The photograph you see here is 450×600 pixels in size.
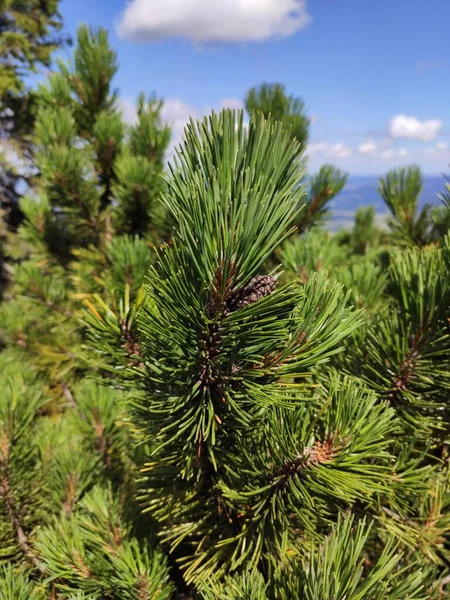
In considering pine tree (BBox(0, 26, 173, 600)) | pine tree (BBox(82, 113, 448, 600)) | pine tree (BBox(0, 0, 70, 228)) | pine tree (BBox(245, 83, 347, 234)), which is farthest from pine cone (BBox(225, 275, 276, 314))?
pine tree (BBox(0, 0, 70, 228))

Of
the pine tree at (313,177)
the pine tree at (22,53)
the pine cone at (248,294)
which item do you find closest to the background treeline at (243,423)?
the pine cone at (248,294)

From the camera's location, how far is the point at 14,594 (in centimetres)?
88

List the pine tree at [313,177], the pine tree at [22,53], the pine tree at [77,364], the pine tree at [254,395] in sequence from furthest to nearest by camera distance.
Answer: the pine tree at [22,53] → the pine tree at [313,177] → the pine tree at [77,364] → the pine tree at [254,395]

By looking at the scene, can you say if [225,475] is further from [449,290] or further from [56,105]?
[56,105]

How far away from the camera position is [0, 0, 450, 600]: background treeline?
2.30 ft

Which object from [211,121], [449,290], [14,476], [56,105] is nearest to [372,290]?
[449,290]

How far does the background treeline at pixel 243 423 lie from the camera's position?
2.30ft

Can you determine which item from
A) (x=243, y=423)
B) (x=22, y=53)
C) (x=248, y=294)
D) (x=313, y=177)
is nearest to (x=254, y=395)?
(x=243, y=423)

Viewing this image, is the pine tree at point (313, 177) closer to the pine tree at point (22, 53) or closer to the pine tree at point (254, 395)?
the pine tree at point (254, 395)

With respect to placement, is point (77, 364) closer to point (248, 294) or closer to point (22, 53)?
point (248, 294)

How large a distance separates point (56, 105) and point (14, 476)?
238 centimetres

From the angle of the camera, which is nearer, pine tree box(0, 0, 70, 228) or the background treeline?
the background treeline

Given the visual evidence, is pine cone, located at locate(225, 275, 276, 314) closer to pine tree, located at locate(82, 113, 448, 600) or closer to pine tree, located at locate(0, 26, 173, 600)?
pine tree, located at locate(82, 113, 448, 600)

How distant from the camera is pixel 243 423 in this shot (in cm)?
81
